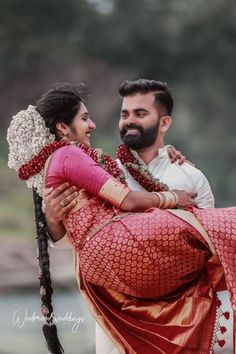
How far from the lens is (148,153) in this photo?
3.69 meters

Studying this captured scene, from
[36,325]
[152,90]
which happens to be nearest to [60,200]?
[152,90]

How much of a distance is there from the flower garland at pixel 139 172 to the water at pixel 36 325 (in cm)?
312

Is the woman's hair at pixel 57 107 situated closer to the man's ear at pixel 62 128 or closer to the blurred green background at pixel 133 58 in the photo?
the man's ear at pixel 62 128

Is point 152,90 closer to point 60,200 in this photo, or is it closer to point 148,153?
point 148,153

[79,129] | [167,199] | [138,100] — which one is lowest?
[167,199]

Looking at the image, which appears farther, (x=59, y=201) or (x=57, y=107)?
(x=57, y=107)

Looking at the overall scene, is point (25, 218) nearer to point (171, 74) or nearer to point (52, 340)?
point (171, 74)

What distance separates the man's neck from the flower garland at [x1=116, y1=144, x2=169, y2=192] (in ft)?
0.15

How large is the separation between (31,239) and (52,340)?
220 inches

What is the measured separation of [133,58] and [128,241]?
670 cm

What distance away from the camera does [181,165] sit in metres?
3.69

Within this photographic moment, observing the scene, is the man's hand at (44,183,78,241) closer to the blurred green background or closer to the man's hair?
the man's hair

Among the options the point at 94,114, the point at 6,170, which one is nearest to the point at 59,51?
the point at 94,114

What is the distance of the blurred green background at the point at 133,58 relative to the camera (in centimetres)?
940
